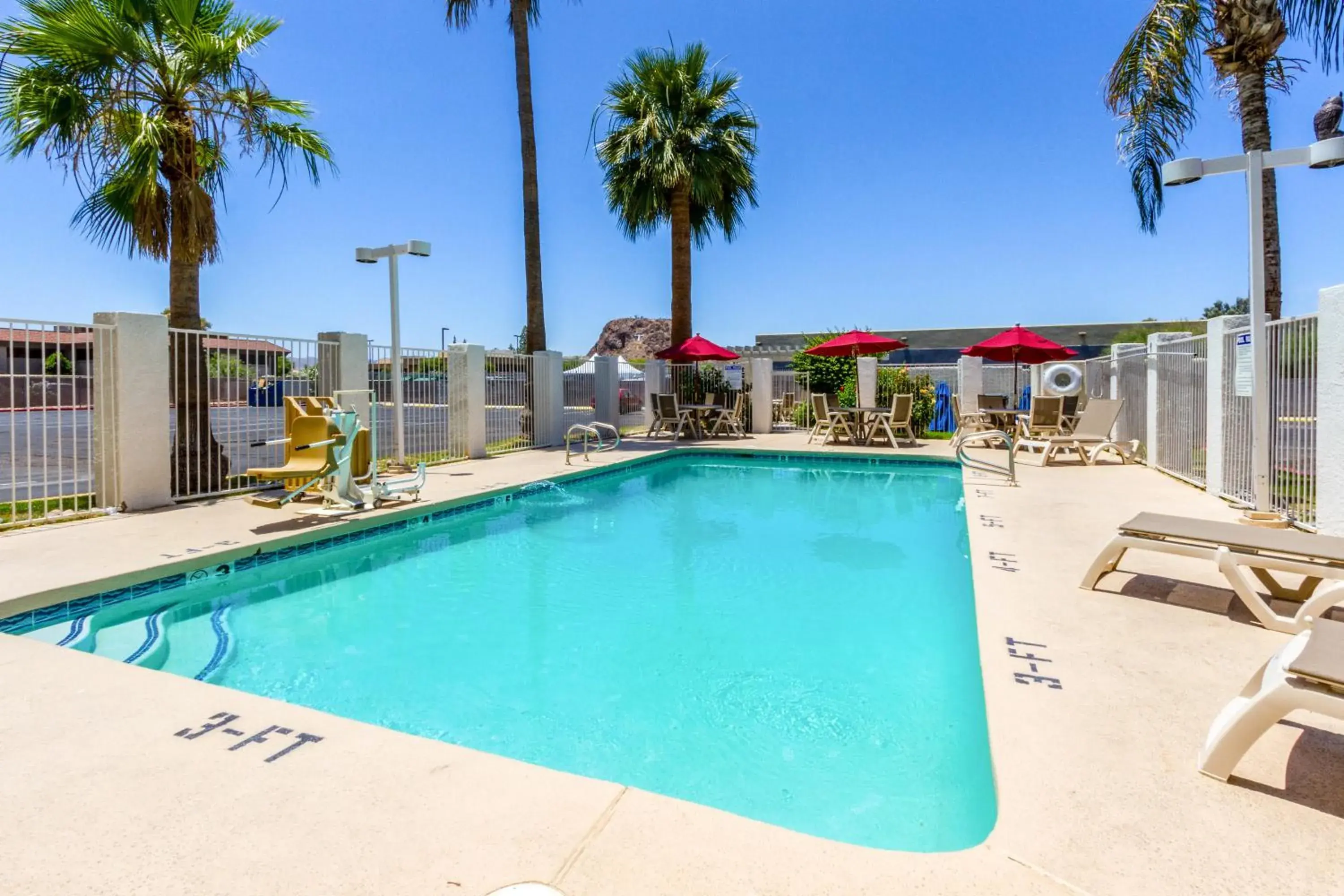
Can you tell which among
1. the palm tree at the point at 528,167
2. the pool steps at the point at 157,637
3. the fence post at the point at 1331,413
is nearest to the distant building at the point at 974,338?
the palm tree at the point at 528,167

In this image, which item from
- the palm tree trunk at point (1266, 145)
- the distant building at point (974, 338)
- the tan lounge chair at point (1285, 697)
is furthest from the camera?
the distant building at point (974, 338)

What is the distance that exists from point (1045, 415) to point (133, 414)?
12.8 m

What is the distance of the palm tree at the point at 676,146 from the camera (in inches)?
592

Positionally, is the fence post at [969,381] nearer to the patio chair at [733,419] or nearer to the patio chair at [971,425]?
the patio chair at [971,425]

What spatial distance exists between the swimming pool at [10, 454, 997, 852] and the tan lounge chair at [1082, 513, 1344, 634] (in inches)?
41.3

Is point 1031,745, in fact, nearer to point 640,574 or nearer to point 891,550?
point 640,574

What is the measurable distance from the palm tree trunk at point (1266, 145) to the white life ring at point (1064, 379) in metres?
6.68

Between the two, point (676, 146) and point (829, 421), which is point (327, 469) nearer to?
point (829, 421)

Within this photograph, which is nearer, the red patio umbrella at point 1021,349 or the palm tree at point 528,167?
the red patio umbrella at point 1021,349

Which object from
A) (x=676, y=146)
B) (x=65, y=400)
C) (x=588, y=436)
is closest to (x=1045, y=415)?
(x=588, y=436)

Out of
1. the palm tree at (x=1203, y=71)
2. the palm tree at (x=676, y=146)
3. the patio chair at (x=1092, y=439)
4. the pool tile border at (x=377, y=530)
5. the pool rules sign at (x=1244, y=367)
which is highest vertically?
the palm tree at (x=676, y=146)

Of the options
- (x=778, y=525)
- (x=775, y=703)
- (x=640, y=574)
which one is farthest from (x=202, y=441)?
(x=775, y=703)

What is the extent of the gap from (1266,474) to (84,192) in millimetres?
11645

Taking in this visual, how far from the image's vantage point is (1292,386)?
18.1 feet
